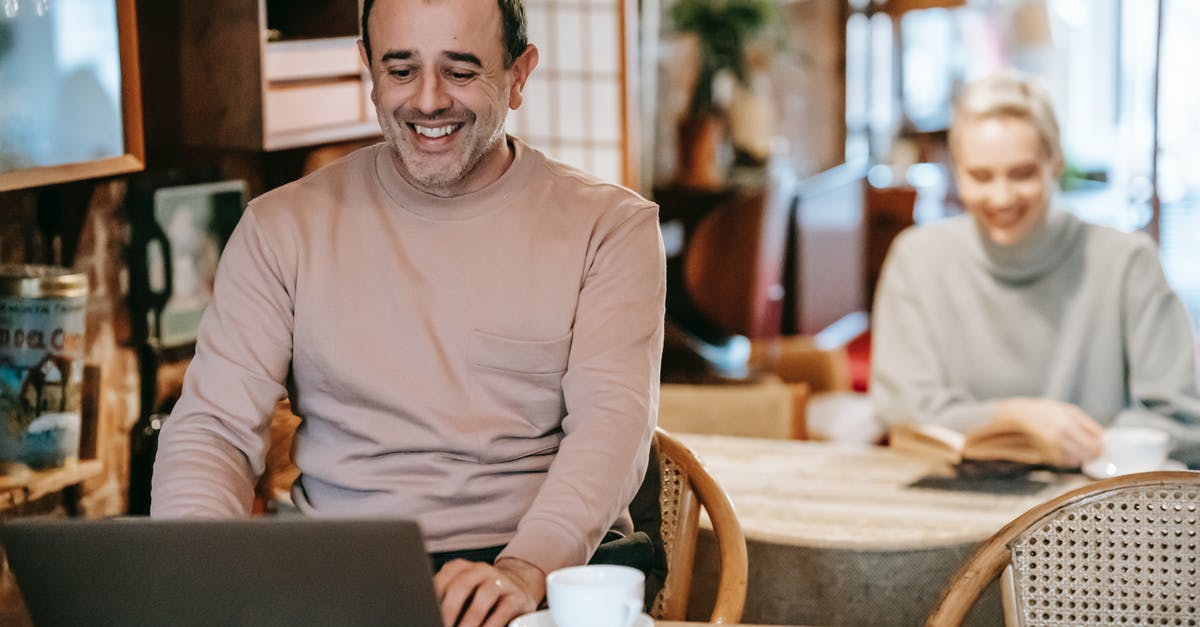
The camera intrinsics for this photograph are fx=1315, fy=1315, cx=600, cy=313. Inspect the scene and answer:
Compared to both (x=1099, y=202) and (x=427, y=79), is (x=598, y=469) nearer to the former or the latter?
(x=427, y=79)

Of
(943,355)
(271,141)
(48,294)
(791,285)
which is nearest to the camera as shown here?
(48,294)

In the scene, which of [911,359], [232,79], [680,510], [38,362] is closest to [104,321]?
[38,362]

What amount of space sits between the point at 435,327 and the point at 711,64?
4942mm

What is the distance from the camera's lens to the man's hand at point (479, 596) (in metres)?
1.24

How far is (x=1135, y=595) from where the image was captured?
4.78 feet

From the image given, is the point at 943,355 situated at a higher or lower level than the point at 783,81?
lower

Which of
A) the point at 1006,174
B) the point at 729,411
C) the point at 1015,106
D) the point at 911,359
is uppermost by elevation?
the point at 1015,106

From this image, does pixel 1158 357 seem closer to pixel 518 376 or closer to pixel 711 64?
pixel 518 376

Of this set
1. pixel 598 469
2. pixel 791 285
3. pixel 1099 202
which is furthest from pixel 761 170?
pixel 598 469

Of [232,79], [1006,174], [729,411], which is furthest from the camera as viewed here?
[729,411]

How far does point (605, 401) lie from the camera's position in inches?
60.3

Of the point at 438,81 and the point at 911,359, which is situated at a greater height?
the point at 438,81

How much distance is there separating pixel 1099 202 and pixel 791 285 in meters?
1.81

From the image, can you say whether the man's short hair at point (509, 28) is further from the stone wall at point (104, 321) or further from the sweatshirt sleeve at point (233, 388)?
the stone wall at point (104, 321)
